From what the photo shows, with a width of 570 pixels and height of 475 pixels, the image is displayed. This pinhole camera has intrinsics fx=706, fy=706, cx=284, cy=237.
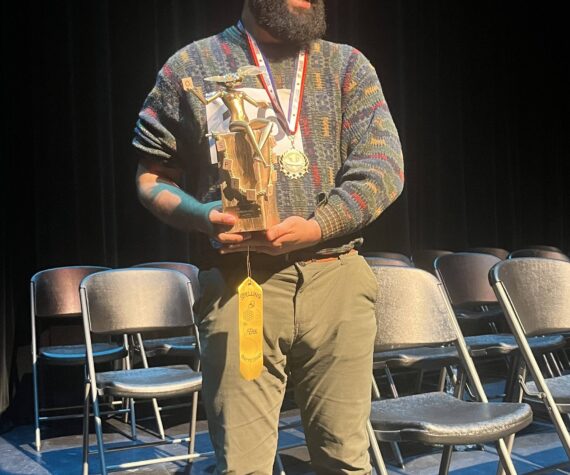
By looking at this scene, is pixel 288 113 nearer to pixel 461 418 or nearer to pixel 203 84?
pixel 203 84

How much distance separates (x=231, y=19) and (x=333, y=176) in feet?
13.9

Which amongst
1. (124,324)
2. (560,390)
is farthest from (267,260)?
(124,324)

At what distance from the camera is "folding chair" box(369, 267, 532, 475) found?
1862 millimetres

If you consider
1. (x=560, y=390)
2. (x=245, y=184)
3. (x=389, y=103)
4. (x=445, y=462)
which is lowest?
(x=445, y=462)

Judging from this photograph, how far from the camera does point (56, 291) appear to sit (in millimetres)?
4051

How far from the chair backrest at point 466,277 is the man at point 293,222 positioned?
249cm

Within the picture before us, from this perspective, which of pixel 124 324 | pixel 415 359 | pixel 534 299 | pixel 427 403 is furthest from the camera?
pixel 415 359

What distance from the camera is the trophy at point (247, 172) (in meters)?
1.28

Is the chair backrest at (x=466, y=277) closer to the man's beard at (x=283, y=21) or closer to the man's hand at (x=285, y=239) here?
the man's beard at (x=283, y=21)

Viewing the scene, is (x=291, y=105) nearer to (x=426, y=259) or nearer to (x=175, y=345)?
(x=175, y=345)

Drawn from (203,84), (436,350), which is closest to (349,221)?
(203,84)

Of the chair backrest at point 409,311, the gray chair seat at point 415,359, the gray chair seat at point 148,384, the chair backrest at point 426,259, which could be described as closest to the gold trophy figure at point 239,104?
the chair backrest at point 409,311

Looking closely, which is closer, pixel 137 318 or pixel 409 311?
pixel 409 311

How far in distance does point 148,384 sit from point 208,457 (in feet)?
2.64
